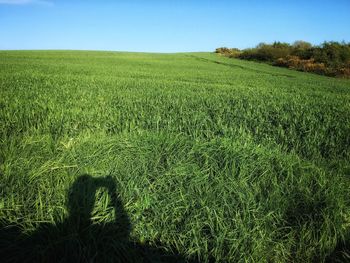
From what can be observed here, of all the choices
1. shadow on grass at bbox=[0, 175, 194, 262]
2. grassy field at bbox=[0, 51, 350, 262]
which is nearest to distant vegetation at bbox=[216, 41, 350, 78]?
grassy field at bbox=[0, 51, 350, 262]

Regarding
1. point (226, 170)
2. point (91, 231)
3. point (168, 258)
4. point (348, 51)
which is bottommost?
point (168, 258)

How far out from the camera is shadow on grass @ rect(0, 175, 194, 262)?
2553mm

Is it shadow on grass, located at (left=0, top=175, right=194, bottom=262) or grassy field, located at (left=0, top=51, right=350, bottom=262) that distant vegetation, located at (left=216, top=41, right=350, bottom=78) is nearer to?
grassy field, located at (left=0, top=51, right=350, bottom=262)

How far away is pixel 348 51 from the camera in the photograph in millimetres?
30078

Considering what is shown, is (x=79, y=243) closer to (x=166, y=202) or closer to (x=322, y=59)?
(x=166, y=202)

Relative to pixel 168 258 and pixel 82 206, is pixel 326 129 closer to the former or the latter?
pixel 168 258

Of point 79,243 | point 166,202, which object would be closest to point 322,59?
point 166,202

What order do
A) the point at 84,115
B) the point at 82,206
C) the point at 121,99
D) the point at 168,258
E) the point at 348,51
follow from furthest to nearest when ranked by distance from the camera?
the point at 348,51 → the point at 121,99 → the point at 84,115 → the point at 82,206 → the point at 168,258

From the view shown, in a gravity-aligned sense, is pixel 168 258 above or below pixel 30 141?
below

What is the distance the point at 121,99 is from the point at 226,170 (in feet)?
15.5

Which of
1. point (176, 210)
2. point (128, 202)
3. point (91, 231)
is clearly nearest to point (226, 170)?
point (176, 210)

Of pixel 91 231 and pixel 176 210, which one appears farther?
pixel 176 210

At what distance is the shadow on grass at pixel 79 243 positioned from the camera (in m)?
2.55

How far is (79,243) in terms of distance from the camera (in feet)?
8.40
